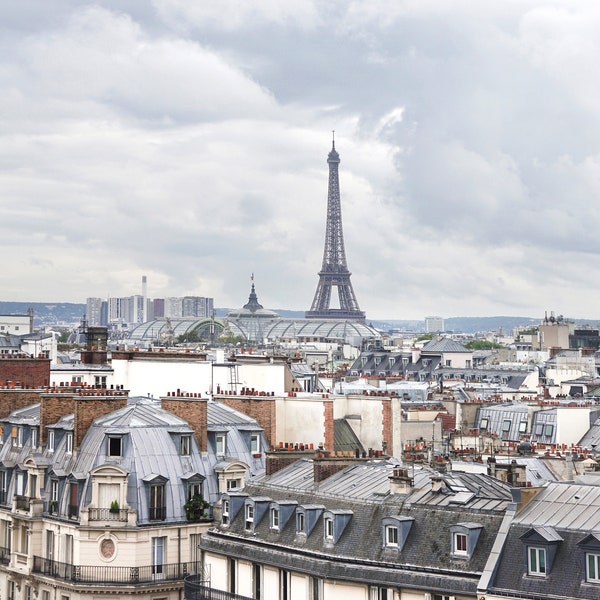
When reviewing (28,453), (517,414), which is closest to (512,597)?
(28,453)

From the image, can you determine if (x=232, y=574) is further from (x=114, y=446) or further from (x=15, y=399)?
(x=15, y=399)

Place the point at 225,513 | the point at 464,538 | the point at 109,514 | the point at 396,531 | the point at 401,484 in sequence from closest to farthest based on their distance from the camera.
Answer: the point at 464,538, the point at 396,531, the point at 401,484, the point at 225,513, the point at 109,514

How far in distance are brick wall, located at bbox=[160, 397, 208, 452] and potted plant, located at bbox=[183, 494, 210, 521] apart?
6.27 feet

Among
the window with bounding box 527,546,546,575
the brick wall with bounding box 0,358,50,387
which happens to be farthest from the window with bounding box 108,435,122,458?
the window with bounding box 527,546,546,575

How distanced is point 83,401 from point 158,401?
3.88 metres

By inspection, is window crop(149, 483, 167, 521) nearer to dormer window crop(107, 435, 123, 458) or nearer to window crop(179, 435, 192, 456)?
dormer window crop(107, 435, 123, 458)

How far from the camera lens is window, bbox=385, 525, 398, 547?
31.1 m

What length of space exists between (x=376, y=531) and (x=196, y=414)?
10.8 m

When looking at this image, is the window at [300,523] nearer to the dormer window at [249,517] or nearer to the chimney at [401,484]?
the dormer window at [249,517]

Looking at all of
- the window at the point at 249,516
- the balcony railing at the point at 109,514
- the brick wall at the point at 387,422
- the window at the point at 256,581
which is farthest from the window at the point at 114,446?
the brick wall at the point at 387,422

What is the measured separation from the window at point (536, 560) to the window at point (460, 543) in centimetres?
178

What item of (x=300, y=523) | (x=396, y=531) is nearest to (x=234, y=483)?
(x=300, y=523)

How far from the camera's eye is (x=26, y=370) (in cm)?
5272

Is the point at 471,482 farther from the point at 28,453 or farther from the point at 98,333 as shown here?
Result: the point at 98,333
